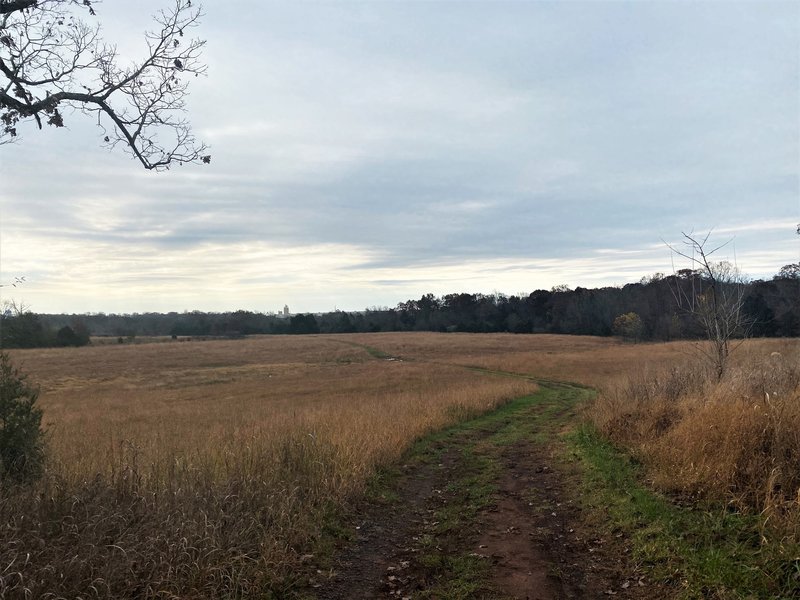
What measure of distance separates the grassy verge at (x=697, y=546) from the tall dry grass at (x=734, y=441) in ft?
0.83

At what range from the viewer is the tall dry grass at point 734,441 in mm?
5465

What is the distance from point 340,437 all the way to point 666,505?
590 centimetres

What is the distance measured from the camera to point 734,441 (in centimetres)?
627

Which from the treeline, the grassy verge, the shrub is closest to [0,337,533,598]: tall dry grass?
the grassy verge

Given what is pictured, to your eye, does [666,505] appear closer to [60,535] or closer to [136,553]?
[136,553]

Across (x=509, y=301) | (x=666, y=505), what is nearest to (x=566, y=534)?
(x=666, y=505)

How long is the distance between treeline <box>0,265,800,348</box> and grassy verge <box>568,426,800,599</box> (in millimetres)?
A: 47051

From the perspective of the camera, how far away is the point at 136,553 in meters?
4.48

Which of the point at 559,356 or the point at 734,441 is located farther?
the point at 559,356

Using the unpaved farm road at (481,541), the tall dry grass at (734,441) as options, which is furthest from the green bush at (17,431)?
the tall dry grass at (734,441)

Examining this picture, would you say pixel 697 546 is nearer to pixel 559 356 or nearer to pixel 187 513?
pixel 187 513

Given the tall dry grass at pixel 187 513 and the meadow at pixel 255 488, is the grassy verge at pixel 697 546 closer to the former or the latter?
the meadow at pixel 255 488

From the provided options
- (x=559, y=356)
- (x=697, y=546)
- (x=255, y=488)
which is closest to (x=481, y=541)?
(x=697, y=546)

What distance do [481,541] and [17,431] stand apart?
5970 millimetres
